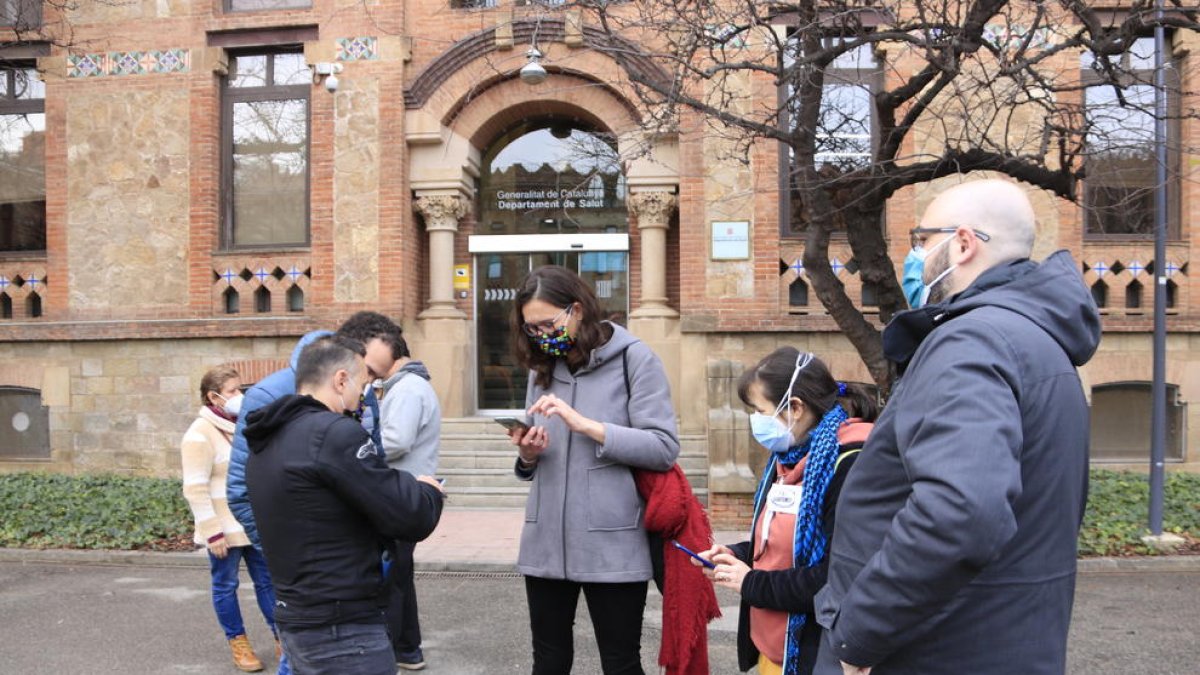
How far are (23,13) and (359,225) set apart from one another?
5235 mm

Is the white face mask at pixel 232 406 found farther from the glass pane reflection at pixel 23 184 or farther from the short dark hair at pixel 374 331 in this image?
the glass pane reflection at pixel 23 184

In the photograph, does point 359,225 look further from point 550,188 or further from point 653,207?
point 653,207

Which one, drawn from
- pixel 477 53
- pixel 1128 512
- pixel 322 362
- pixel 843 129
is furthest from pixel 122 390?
pixel 1128 512

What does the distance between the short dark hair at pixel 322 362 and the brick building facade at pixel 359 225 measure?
8.35 m

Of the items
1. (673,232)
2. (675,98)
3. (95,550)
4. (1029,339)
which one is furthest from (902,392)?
(673,232)

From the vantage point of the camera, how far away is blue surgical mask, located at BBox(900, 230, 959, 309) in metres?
2.12

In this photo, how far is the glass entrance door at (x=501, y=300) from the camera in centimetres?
1306

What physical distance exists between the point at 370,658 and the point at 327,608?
0.80 feet

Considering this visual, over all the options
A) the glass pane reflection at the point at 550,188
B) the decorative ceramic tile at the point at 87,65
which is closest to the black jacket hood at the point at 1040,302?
the glass pane reflection at the point at 550,188

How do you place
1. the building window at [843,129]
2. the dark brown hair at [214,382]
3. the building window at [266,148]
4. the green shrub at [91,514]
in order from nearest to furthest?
1. the dark brown hair at [214,382]
2. the green shrub at [91,514]
3. the building window at [843,129]
4. the building window at [266,148]

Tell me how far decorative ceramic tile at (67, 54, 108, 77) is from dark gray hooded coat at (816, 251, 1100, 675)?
1330 cm

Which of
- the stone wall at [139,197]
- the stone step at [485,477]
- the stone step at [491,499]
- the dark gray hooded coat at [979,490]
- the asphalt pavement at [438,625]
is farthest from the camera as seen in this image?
the stone wall at [139,197]

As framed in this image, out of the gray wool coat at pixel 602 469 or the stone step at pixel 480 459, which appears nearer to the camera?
the gray wool coat at pixel 602 469

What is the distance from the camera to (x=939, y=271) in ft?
6.97
